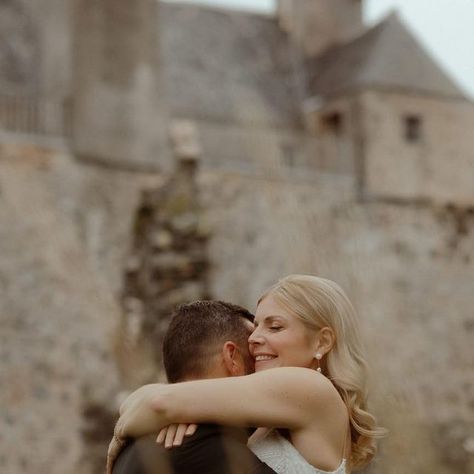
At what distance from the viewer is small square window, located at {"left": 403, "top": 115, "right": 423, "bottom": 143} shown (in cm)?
2730

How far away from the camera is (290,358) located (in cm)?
311

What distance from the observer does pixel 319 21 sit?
32.3 m

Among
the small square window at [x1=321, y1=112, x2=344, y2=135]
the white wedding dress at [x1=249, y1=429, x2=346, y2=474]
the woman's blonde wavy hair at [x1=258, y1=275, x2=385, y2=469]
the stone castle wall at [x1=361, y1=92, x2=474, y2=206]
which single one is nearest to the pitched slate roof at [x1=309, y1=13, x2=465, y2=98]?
the stone castle wall at [x1=361, y1=92, x2=474, y2=206]

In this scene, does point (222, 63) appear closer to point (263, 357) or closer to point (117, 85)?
point (117, 85)

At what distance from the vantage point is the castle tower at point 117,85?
65.3ft

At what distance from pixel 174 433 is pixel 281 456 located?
268 mm

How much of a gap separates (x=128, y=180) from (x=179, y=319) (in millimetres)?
17151

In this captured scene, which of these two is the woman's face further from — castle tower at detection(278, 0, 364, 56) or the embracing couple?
castle tower at detection(278, 0, 364, 56)

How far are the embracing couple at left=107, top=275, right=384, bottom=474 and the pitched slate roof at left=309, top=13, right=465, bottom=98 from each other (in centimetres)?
2448

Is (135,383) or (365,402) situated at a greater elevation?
(365,402)

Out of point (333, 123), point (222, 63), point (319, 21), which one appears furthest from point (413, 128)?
point (319, 21)

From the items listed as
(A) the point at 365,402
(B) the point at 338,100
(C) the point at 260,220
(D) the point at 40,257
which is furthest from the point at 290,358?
(B) the point at 338,100

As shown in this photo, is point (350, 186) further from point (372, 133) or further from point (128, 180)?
point (128, 180)

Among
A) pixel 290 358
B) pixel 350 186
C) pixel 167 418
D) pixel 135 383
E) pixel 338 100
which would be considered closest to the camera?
pixel 167 418
